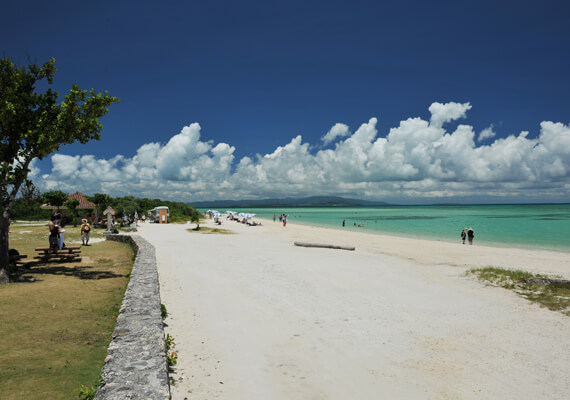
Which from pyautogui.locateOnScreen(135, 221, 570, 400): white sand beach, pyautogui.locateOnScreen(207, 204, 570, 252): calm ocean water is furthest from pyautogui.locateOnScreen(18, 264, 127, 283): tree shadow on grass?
pyautogui.locateOnScreen(207, 204, 570, 252): calm ocean water

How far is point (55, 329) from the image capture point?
6.32 m

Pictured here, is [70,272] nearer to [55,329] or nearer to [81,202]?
[55,329]

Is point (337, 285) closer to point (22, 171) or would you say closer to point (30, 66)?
point (22, 171)

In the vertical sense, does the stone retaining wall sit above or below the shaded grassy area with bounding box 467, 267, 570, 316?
above

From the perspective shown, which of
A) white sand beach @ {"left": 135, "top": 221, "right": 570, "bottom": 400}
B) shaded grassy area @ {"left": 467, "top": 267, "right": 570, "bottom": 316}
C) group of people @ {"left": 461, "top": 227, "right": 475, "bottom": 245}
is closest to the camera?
white sand beach @ {"left": 135, "top": 221, "right": 570, "bottom": 400}

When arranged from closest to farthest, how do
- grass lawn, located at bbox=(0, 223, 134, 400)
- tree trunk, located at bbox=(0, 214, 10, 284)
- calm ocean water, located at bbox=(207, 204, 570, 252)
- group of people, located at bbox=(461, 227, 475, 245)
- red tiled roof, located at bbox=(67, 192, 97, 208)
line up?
grass lawn, located at bbox=(0, 223, 134, 400)
tree trunk, located at bbox=(0, 214, 10, 284)
group of people, located at bbox=(461, 227, 475, 245)
calm ocean water, located at bbox=(207, 204, 570, 252)
red tiled roof, located at bbox=(67, 192, 97, 208)

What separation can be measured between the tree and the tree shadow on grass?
169cm

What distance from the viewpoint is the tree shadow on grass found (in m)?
11.2

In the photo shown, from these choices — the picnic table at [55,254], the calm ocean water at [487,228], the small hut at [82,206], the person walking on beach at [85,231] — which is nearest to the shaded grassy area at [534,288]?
the picnic table at [55,254]

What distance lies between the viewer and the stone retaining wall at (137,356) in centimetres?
364

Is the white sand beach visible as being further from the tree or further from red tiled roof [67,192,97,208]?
red tiled roof [67,192,97,208]

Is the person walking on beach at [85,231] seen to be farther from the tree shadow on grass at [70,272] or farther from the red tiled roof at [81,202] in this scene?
the red tiled roof at [81,202]

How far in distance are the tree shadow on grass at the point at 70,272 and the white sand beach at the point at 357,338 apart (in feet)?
7.27

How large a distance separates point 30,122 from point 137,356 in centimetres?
940
